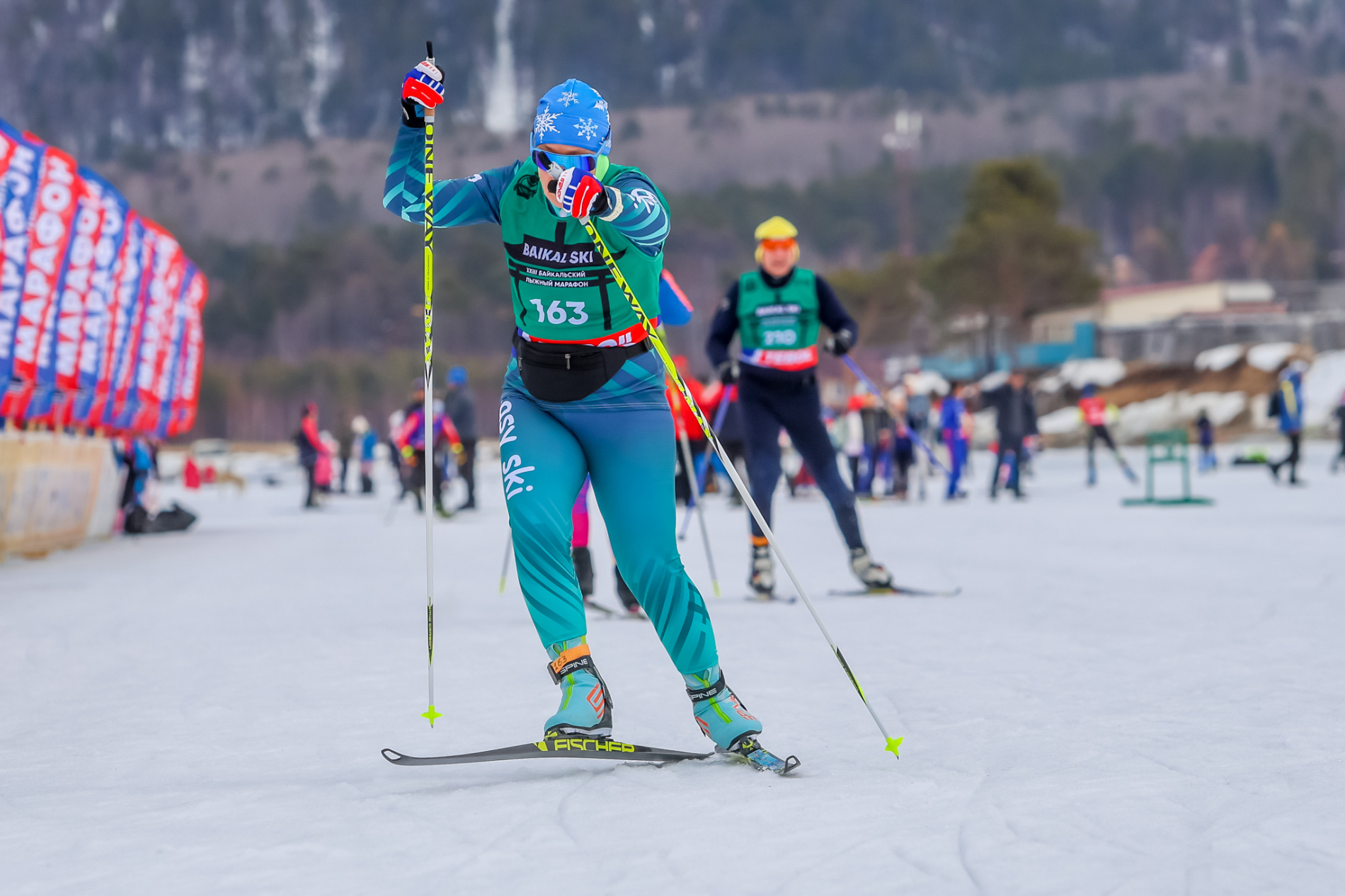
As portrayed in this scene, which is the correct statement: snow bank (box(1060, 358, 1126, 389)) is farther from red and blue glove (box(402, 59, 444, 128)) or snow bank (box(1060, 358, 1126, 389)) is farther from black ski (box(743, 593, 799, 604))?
red and blue glove (box(402, 59, 444, 128))

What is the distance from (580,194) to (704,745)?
147 centimetres

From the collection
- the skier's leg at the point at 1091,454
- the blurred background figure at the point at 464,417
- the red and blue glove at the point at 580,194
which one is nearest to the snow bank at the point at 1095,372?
the skier's leg at the point at 1091,454

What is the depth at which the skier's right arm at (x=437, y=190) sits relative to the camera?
11.1ft

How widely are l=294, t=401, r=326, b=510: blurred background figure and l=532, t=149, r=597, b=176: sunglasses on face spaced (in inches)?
704

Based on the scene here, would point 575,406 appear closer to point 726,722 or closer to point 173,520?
point 726,722

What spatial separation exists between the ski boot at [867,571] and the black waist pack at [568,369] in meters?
3.67

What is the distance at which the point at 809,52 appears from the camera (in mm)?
179500

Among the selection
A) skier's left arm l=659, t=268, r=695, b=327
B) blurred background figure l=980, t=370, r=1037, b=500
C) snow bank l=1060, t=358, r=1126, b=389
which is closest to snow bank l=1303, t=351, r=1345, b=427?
snow bank l=1060, t=358, r=1126, b=389

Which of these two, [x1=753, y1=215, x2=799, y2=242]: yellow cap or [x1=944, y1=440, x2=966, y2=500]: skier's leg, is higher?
[x1=753, y1=215, x2=799, y2=242]: yellow cap

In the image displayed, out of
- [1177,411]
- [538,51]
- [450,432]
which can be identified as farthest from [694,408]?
[538,51]

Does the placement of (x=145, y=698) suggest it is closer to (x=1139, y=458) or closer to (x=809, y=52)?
(x=1139, y=458)

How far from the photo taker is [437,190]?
11.2 ft

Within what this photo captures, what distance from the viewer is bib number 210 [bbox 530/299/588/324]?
133 inches

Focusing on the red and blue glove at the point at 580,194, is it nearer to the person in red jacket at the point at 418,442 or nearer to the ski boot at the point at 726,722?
the ski boot at the point at 726,722
